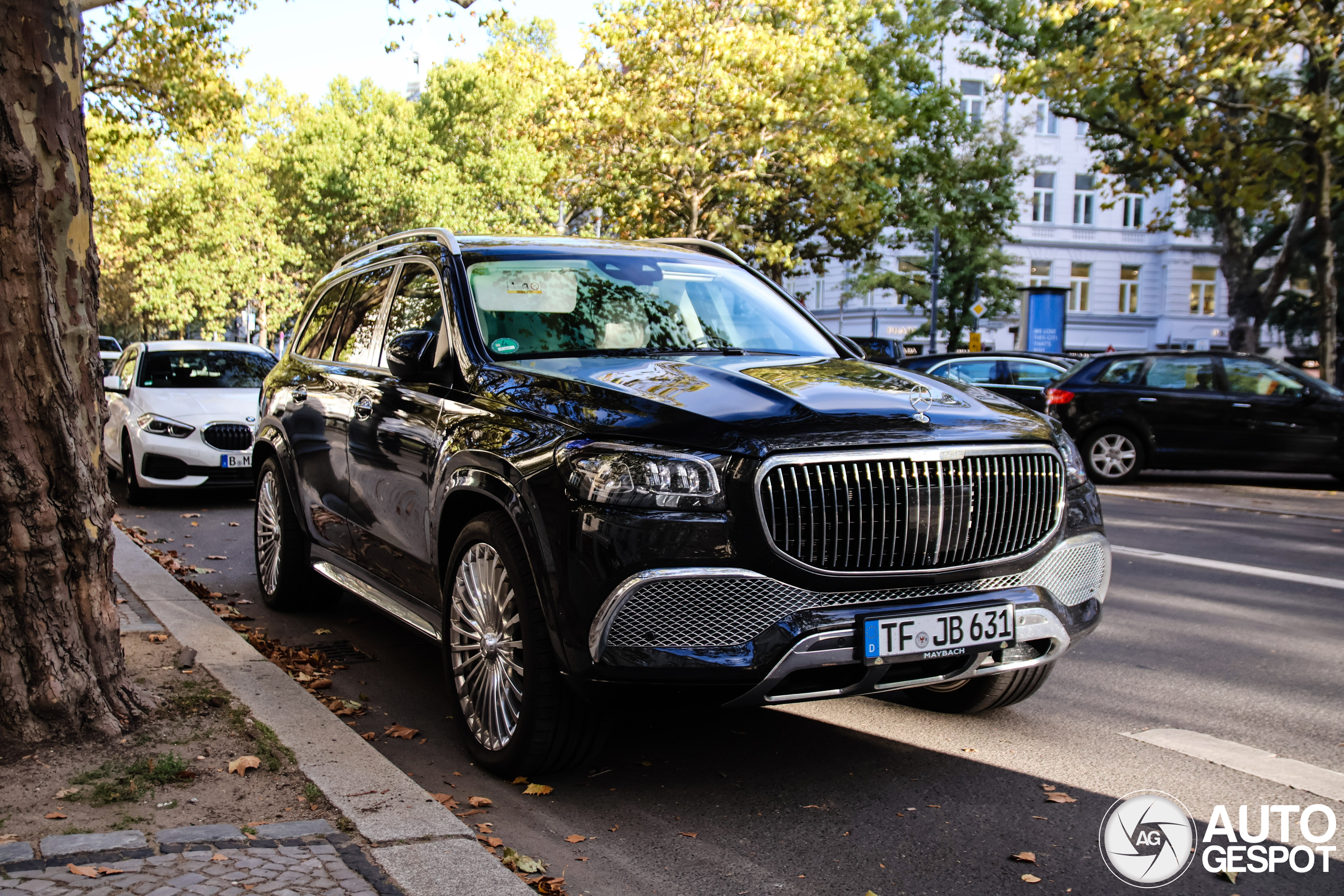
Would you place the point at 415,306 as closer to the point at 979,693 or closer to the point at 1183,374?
the point at 979,693

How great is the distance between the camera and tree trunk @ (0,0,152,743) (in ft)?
12.4

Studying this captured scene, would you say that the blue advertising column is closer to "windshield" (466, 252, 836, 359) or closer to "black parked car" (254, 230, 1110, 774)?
"windshield" (466, 252, 836, 359)

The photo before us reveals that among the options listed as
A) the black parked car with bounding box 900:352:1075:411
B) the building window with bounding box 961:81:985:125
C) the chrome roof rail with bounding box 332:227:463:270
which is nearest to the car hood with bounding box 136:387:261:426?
the chrome roof rail with bounding box 332:227:463:270

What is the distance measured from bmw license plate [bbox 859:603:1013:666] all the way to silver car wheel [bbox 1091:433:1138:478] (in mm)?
11827

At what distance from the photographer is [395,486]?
4.80m

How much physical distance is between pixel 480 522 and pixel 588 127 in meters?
23.3

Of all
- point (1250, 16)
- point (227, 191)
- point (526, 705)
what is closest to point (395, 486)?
point (526, 705)

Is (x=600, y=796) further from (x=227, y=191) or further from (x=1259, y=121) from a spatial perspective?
(x=227, y=191)

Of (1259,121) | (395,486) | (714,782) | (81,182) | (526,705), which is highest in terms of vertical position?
(1259,121)

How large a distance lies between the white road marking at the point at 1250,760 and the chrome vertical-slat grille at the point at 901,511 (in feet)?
3.73

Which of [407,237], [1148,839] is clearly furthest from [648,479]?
[407,237]

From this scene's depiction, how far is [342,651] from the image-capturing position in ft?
19.0

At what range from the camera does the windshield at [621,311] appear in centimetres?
464
